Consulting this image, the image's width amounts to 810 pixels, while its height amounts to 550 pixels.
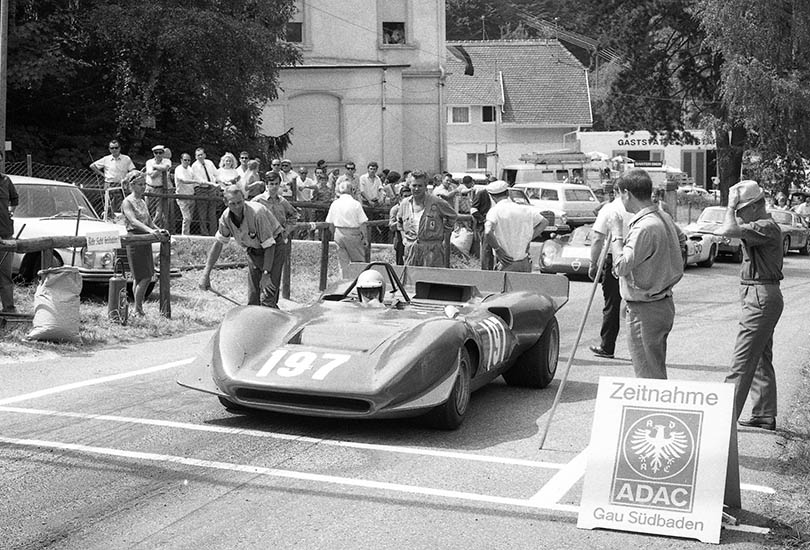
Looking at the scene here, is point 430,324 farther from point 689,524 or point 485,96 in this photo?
point 485,96

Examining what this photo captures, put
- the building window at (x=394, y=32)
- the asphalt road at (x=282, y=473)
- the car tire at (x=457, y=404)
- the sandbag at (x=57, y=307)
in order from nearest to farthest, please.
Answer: the asphalt road at (x=282, y=473)
the car tire at (x=457, y=404)
the sandbag at (x=57, y=307)
the building window at (x=394, y=32)

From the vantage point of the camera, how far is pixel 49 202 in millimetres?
17078

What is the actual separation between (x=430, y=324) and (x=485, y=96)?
2746 inches

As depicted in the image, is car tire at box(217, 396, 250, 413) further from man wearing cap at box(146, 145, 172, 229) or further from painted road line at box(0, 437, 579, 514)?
man wearing cap at box(146, 145, 172, 229)

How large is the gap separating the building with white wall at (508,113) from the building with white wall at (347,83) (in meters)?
26.6

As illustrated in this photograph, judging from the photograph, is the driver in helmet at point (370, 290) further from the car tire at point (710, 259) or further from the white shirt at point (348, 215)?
the car tire at point (710, 259)

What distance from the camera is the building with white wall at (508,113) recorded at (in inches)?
3034

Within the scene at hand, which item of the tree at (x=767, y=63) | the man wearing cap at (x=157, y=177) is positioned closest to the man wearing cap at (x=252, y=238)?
the man wearing cap at (x=157, y=177)

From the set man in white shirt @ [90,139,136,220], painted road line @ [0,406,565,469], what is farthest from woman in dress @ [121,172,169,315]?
man in white shirt @ [90,139,136,220]

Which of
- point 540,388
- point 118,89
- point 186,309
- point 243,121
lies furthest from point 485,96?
point 540,388

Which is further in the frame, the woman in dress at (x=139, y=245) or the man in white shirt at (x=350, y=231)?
the man in white shirt at (x=350, y=231)

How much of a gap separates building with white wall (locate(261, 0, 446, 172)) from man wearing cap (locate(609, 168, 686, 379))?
40.3 m

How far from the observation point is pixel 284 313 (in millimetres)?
9414

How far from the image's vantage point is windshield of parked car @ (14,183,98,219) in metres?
16.8
